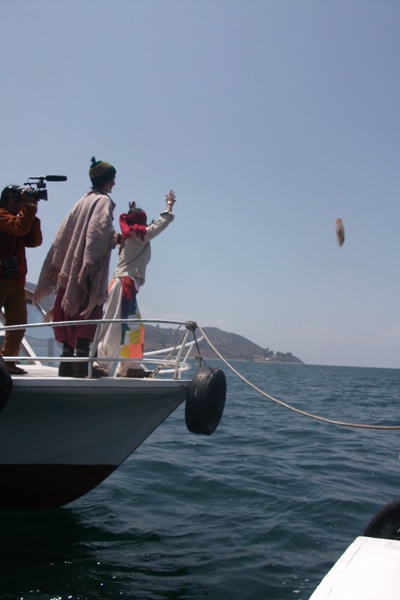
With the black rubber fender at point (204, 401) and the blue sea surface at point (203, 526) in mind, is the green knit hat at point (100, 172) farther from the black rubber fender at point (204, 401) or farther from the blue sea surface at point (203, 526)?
the blue sea surface at point (203, 526)

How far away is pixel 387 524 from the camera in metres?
3.21

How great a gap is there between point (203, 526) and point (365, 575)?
3438mm

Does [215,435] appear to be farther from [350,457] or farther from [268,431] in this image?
[350,457]

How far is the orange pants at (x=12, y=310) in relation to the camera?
15.4 ft

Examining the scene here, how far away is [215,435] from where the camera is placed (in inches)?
417

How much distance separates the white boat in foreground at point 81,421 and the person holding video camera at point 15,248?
0.41 metres

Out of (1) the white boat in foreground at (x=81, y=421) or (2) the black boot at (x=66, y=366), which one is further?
(2) the black boot at (x=66, y=366)

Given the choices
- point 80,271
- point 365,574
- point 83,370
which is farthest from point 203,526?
point 365,574

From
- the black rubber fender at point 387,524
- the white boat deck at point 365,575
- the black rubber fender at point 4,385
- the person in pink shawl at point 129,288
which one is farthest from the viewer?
the person in pink shawl at point 129,288

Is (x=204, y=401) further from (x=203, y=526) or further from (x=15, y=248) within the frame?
(x=15, y=248)

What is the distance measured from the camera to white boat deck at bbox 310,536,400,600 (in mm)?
1934

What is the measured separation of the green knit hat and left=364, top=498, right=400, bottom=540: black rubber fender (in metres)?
3.69

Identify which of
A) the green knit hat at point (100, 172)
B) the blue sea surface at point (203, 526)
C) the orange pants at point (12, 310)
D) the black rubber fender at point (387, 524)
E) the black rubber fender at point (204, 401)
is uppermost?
the green knit hat at point (100, 172)

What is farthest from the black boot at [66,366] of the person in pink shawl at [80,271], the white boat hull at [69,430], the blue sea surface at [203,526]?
the blue sea surface at [203,526]
